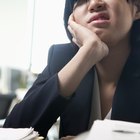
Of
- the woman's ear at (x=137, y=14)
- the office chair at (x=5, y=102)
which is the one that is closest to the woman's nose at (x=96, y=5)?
the woman's ear at (x=137, y=14)

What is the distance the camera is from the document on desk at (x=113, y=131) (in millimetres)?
536

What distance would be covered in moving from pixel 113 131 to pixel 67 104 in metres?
0.29

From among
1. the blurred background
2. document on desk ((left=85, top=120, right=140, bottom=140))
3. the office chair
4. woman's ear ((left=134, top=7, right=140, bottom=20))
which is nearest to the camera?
document on desk ((left=85, top=120, right=140, bottom=140))

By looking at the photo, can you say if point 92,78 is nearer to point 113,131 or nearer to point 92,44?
point 92,44

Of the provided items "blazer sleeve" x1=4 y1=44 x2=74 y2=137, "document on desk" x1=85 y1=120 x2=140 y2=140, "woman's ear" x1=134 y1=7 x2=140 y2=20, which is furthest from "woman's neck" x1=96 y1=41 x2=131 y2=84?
"document on desk" x1=85 y1=120 x2=140 y2=140

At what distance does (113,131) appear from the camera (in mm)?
568

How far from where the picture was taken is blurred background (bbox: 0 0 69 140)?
258cm

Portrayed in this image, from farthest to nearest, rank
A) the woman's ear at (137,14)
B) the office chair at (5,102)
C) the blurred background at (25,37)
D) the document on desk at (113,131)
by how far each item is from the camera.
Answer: the blurred background at (25,37)
the office chair at (5,102)
the woman's ear at (137,14)
the document on desk at (113,131)

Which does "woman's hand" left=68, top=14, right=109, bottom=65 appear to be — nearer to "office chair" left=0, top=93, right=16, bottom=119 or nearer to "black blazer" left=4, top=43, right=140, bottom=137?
"black blazer" left=4, top=43, right=140, bottom=137

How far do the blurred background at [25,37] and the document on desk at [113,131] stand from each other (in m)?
1.94

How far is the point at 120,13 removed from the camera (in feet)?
2.93

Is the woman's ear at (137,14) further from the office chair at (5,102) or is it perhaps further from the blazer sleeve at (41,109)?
the office chair at (5,102)

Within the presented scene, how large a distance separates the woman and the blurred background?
5.01 feet

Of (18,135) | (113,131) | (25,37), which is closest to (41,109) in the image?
(18,135)
